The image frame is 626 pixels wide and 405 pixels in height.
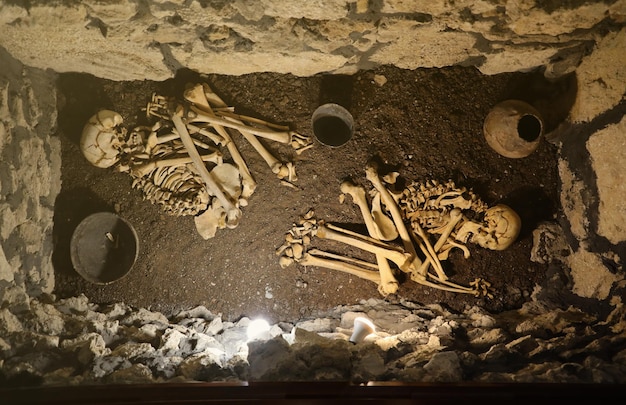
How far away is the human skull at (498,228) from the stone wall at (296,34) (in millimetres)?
801

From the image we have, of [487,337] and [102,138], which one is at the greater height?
[102,138]

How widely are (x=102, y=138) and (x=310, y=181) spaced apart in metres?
1.13

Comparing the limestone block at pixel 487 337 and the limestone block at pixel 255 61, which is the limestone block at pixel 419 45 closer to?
the limestone block at pixel 255 61

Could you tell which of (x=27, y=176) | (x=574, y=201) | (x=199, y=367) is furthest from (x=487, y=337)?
(x=27, y=176)

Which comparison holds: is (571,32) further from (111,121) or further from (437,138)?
(111,121)

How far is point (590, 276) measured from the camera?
268cm

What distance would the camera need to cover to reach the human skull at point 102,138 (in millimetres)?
2582

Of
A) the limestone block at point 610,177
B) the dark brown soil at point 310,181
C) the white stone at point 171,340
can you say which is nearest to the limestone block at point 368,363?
the dark brown soil at point 310,181

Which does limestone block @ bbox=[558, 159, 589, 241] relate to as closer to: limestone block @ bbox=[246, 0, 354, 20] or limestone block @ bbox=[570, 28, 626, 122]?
limestone block @ bbox=[570, 28, 626, 122]

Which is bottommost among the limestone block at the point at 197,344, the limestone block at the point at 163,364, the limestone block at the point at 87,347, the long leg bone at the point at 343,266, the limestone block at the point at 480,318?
the limestone block at the point at 163,364

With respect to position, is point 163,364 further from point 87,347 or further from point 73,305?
point 73,305

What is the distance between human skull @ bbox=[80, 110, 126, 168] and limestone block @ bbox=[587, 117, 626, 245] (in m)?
2.50

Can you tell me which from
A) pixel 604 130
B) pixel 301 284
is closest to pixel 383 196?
pixel 301 284

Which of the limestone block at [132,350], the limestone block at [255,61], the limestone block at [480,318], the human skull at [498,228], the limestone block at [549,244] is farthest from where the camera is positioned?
the limestone block at [549,244]
